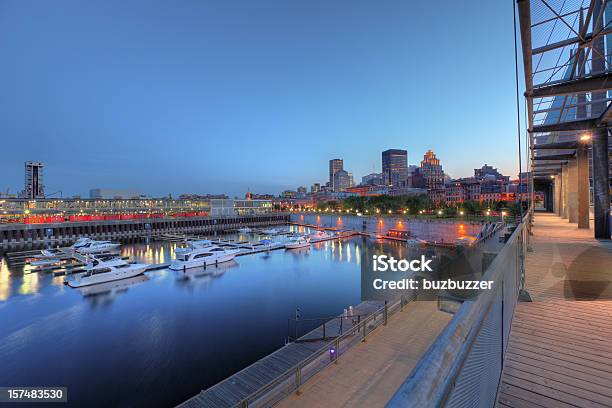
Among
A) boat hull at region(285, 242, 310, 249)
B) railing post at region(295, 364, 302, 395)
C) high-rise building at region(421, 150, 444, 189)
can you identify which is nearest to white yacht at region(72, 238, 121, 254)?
boat hull at region(285, 242, 310, 249)

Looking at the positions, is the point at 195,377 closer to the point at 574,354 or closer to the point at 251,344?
the point at 251,344

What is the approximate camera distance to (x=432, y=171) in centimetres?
18512

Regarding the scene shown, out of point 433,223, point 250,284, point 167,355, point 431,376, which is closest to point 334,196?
point 433,223

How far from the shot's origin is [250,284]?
22.4 metres

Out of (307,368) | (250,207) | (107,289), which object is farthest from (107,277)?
(250,207)

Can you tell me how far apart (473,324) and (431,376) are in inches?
27.6

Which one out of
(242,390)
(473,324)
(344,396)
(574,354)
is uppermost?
(473,324)

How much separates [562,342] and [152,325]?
1748cm

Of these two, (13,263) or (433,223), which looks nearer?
(13,263)

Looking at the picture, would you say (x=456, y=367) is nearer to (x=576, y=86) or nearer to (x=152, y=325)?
(x=576, y=86)

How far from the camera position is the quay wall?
133ft

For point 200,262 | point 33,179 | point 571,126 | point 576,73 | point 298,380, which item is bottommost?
point 200,262

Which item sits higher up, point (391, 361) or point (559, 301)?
point (559, 301)

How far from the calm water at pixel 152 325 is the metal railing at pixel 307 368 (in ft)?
14.9
